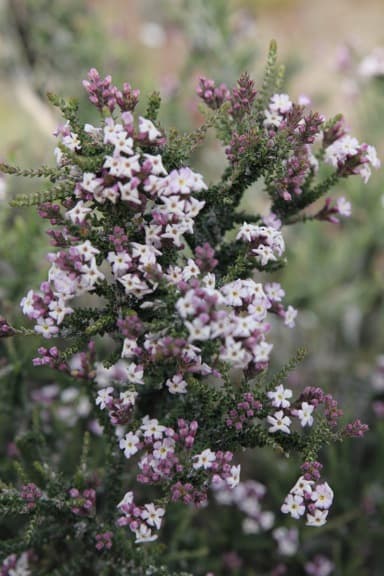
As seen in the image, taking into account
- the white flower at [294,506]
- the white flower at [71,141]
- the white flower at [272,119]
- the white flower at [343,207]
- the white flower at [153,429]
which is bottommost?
the white flower at [294,506]

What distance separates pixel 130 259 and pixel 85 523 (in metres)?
1.05

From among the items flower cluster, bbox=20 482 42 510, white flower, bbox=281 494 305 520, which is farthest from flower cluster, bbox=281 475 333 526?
flower cluster, bbox=20 482 42 510

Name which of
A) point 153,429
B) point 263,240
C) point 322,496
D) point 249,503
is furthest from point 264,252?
point 249,503

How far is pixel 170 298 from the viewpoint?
1.78 m

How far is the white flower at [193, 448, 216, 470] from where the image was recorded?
1.86 metres

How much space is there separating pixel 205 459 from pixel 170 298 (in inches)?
20.2

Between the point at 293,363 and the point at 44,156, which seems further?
the point at 44,156

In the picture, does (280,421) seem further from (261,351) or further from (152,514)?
(152,514)

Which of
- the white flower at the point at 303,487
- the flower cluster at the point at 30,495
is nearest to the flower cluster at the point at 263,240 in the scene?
the white flower at the point at 303,487

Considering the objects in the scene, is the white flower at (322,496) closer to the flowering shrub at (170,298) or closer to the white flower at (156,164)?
the flowering shrub at (170,298)

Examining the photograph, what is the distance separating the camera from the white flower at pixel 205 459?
6.10 ft

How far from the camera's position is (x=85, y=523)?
2.21 meters

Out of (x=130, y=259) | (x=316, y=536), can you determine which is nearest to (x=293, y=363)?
(x=130, y=259)

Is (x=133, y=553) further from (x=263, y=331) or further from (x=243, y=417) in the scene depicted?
(x=263, y=331)
